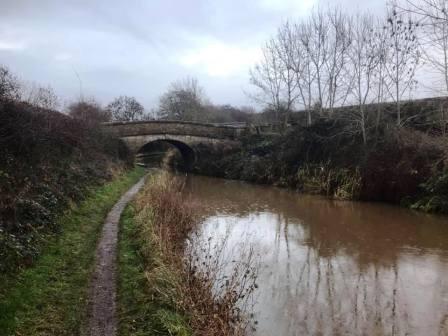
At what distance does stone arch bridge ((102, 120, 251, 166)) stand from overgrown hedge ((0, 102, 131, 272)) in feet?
38.2

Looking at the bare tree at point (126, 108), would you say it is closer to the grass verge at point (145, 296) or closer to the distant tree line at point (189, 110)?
the distant tree line at point (189, 110)

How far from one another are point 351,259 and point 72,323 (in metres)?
6.51

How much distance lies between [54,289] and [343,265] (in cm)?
587

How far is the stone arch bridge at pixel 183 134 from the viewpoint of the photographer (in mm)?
29219

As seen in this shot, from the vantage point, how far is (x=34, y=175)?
10336 mm

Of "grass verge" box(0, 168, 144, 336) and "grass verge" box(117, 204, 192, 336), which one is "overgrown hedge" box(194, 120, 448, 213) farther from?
"grass verge" box(0, 168, 144, 336)

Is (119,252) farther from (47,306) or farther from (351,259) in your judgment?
Answer: (351,259)

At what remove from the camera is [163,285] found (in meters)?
6.50

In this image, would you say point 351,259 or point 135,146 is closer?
point 351,259

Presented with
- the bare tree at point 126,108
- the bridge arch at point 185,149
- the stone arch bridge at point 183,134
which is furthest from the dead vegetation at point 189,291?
the bare tree at point 126,108

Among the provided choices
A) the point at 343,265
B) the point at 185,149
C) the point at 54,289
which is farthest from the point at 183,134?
the point at 54,289

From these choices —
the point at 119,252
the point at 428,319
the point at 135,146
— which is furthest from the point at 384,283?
the point at 135,146

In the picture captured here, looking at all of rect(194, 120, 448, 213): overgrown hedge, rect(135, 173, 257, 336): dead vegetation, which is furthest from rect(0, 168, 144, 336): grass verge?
rect(194, 120, 448, 213): overgrown hedge

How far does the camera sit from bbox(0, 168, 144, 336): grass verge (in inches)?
205
